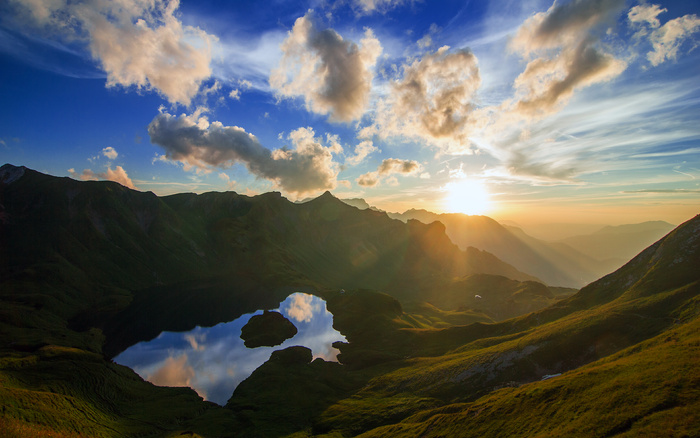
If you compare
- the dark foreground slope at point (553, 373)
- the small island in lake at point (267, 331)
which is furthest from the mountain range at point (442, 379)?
the small island in lake at point (267, 331)

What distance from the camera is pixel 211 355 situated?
12006 cm

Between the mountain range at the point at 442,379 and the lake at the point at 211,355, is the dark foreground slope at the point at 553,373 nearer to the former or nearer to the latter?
the mountain range at the point at 442,379

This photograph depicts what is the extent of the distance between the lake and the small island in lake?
3.35m

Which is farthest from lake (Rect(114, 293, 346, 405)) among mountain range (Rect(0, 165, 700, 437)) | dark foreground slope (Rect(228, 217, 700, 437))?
dark foreground slope (Rect(228, 217, 700, 437))

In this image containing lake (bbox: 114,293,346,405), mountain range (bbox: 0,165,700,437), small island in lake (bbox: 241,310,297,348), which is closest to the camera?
mountain range (bbox: 0,165,700,437)

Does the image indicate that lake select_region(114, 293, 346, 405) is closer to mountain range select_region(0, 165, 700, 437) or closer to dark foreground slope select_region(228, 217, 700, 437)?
mountain range select_region(0, 165, 700, 437)

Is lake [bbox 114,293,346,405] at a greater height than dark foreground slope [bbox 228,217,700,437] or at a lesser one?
lesser

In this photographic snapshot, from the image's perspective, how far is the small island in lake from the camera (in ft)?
443

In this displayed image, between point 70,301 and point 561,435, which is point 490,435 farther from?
point 70,301

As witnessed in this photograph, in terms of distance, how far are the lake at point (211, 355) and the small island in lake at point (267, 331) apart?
3.35m

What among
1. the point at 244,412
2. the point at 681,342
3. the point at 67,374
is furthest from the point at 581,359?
the point at 67,374

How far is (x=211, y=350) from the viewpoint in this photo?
4934 inches

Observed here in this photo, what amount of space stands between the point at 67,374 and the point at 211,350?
57066 mm

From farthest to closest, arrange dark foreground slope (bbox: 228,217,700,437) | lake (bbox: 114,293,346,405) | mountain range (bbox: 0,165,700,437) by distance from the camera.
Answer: lake (bbox: 114,293,346,405) < mountain range (bbox: 0,165,700,437) < dark foreground slope (bbox: 228,217,700,437)
